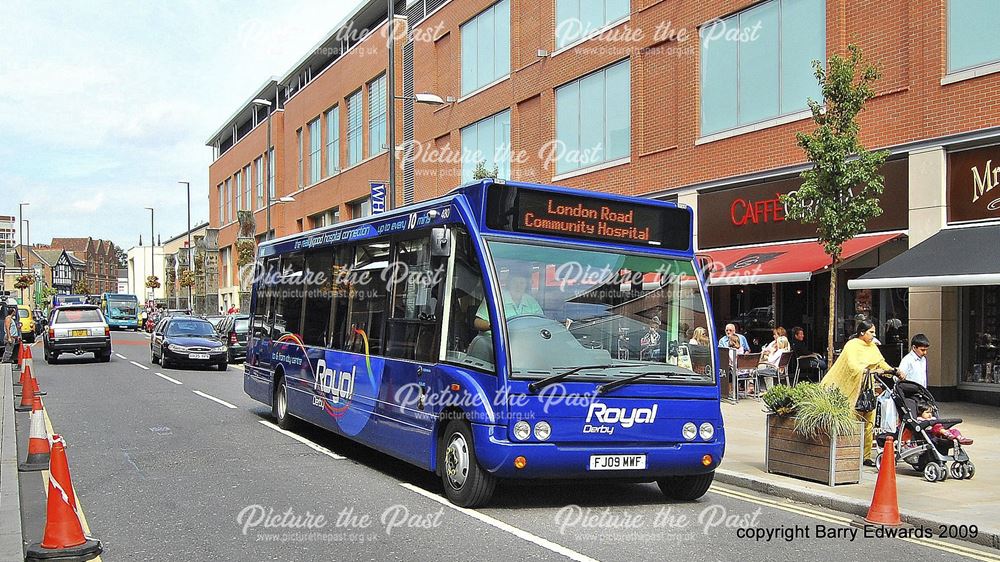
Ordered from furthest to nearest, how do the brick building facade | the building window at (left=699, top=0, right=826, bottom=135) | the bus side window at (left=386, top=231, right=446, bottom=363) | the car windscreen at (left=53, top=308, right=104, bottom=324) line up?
the car windscreen at (left=53, top=308, right=104, bottom=324), the building window at (left=699, top=0, right=826, bottom=135), the brick building facade, the bus side window at (left=386, top=231, right=446, bottom=363)

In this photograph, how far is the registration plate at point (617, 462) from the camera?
25.9 feet

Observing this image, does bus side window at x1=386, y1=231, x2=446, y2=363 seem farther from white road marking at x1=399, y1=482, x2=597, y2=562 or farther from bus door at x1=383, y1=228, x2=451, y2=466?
white road marking at x1=399, y1=482, x2=597, y2=562

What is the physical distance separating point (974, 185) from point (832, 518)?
973 centimetres

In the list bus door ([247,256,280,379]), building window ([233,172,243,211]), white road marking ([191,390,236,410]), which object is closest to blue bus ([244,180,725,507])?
bus door ([247,256,280,379])

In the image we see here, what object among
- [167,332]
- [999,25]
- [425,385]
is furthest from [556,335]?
[167,332]

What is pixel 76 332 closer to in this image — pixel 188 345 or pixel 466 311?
pixel 188 345

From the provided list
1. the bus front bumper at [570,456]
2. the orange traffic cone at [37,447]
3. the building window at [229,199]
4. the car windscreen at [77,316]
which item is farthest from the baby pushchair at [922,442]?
the building window at [229,199]

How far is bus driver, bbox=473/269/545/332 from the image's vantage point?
7.96m

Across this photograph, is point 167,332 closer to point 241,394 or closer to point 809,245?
point 241,394

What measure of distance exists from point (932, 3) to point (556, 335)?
39.6 feet

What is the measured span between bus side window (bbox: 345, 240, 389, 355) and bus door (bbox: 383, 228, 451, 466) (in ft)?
0.77

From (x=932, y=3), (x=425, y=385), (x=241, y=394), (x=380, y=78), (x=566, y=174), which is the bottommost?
(x=241, y=394)

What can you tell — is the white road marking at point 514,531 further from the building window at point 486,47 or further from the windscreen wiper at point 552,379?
the building window at point 486,47

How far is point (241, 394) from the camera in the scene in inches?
754
